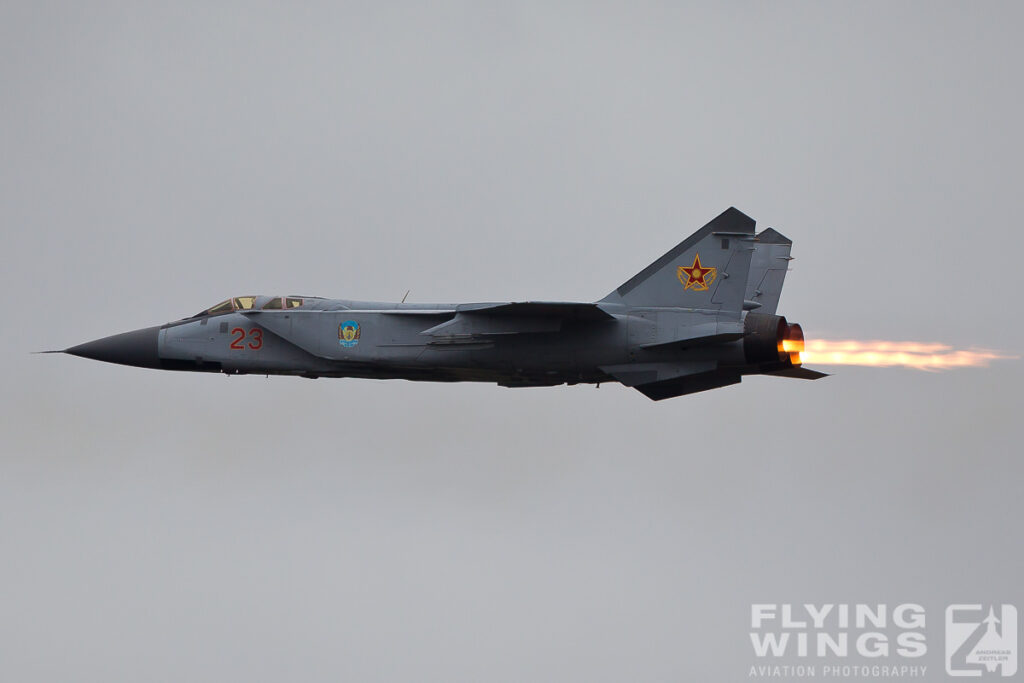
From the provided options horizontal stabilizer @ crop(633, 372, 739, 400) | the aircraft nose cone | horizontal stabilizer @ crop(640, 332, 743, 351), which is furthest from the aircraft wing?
the aircraft nose cone

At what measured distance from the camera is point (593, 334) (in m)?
32.3

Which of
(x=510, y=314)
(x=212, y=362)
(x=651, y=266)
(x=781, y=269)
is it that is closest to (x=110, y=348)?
(x=212, y=362)

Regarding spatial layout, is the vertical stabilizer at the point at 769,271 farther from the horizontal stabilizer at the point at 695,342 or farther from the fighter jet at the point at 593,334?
the horizontal stabilizer at the point at 695,342

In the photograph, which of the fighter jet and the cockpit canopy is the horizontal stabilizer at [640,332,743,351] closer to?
the fighter jet

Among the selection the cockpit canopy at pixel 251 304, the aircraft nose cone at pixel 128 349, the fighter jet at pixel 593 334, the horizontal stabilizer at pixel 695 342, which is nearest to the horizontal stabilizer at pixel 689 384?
the fighter jet at pixel 593 334

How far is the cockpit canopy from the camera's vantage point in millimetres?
34562

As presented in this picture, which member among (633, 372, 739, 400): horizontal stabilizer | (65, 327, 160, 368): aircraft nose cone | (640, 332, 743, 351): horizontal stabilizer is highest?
(65, 327, 160, 368): aircraft nose cone

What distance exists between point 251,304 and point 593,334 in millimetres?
7060

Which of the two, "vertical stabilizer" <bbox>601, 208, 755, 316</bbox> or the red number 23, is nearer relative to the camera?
"vertical stabilizer" <bbox>601, 208, 755, 316</bbox>

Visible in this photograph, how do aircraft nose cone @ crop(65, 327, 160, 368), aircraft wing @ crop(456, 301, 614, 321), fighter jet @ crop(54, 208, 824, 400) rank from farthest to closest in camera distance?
aircraft nose cone @ crop(65, 327, 160, 368), fighter jet @ crop(54, 208, 824, 400), aircraft wing @ crop(456, 301, 614, 321)

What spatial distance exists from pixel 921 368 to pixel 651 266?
625 centimetres

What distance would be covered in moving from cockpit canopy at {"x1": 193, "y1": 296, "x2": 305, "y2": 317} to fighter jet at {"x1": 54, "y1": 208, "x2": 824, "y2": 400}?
0.56ft

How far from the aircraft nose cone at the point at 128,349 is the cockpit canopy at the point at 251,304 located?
3.54 feet

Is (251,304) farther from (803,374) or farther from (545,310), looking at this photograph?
(803,374)
